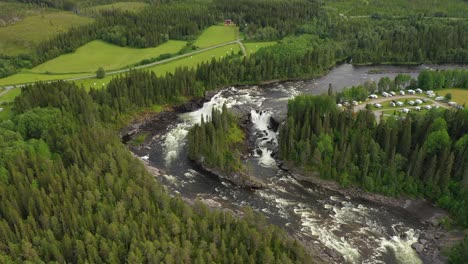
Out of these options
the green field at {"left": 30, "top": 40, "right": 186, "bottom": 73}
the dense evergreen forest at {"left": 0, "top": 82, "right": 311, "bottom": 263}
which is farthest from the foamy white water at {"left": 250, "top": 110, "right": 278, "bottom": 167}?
the green field at {"left": 30, "top": 40, "right": 186, "bottom": 73}

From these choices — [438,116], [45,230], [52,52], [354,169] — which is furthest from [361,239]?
[52,52]

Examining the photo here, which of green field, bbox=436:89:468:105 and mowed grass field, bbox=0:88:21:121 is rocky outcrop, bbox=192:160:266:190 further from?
green field, bbox=436:89:468:105

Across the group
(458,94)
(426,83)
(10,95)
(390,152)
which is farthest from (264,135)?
(10,95)

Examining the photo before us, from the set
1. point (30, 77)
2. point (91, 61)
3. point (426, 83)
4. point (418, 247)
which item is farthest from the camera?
point (91, 61)

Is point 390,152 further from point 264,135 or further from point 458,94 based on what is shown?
point 458,94

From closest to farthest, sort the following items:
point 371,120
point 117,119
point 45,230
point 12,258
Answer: point 12,258
point 45,230
point 371,120
point 117,119

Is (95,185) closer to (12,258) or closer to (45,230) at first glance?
(45,230)
